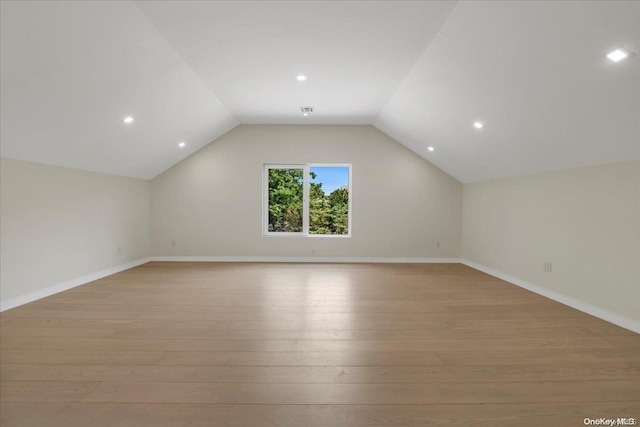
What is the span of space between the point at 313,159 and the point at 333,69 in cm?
260

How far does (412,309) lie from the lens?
3248 mm

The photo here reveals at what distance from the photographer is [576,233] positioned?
3348 mm

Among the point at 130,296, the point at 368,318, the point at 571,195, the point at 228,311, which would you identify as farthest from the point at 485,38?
the point at 130,296

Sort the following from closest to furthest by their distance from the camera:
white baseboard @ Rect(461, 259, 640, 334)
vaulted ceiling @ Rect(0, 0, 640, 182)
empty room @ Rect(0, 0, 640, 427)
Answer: empty room @ Rect(0, 0, 640, 427)
vaulted ceiling @ Rect(0, 0, 640, 182)
white baseboard @ Rect(461, 259, 640, 334)

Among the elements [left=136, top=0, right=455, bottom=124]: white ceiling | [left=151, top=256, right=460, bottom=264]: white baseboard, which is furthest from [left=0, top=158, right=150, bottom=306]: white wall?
[left=136, top=0, right=455, bottom=124]: white ceiling

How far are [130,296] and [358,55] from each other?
3989 mm

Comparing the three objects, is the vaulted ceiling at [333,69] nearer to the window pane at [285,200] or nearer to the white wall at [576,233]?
the white wall at [576,233]

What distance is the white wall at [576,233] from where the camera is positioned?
2793 millimetres

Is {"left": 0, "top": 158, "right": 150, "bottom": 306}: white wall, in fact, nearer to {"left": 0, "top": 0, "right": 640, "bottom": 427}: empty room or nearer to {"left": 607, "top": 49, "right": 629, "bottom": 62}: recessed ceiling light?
{"left": 0, "top": 0, "right": 640, "bottom": 427}: empty room

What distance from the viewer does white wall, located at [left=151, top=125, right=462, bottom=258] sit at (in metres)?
5.91

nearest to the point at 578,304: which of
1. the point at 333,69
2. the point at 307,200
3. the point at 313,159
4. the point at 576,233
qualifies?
the point at 576,233

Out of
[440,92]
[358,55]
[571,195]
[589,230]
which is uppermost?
[358,55]

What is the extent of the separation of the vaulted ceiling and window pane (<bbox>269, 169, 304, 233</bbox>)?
75.2 inches

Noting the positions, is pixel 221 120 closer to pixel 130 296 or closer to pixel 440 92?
pixel 130 296
